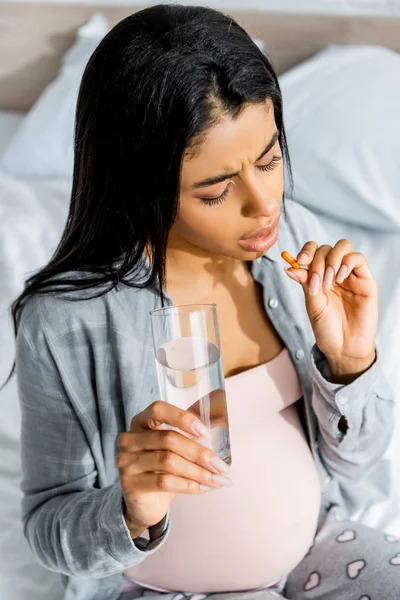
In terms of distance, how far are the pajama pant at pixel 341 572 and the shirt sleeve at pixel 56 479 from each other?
6.9 inches

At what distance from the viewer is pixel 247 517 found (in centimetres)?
116

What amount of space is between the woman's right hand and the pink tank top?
270 millimetres

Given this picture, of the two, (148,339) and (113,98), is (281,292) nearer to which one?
(148,339)

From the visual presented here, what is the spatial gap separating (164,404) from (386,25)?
185cm

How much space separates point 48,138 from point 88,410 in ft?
4.83

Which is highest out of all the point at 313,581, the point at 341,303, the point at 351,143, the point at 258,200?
the point at 351,143

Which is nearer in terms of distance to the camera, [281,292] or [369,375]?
[369,375]

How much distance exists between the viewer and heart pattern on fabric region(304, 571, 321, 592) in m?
1.20

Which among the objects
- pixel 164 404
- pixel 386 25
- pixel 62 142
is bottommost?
pixel 164 404

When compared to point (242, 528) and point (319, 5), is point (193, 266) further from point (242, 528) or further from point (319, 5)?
point (319, 5)

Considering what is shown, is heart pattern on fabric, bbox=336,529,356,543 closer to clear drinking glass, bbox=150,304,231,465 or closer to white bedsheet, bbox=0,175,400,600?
white bedsheet, bbox=0,175,400,600

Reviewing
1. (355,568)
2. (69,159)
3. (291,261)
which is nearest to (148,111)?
(291,261)

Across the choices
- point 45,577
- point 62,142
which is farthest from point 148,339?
point 62,142

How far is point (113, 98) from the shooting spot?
38.8 inches
